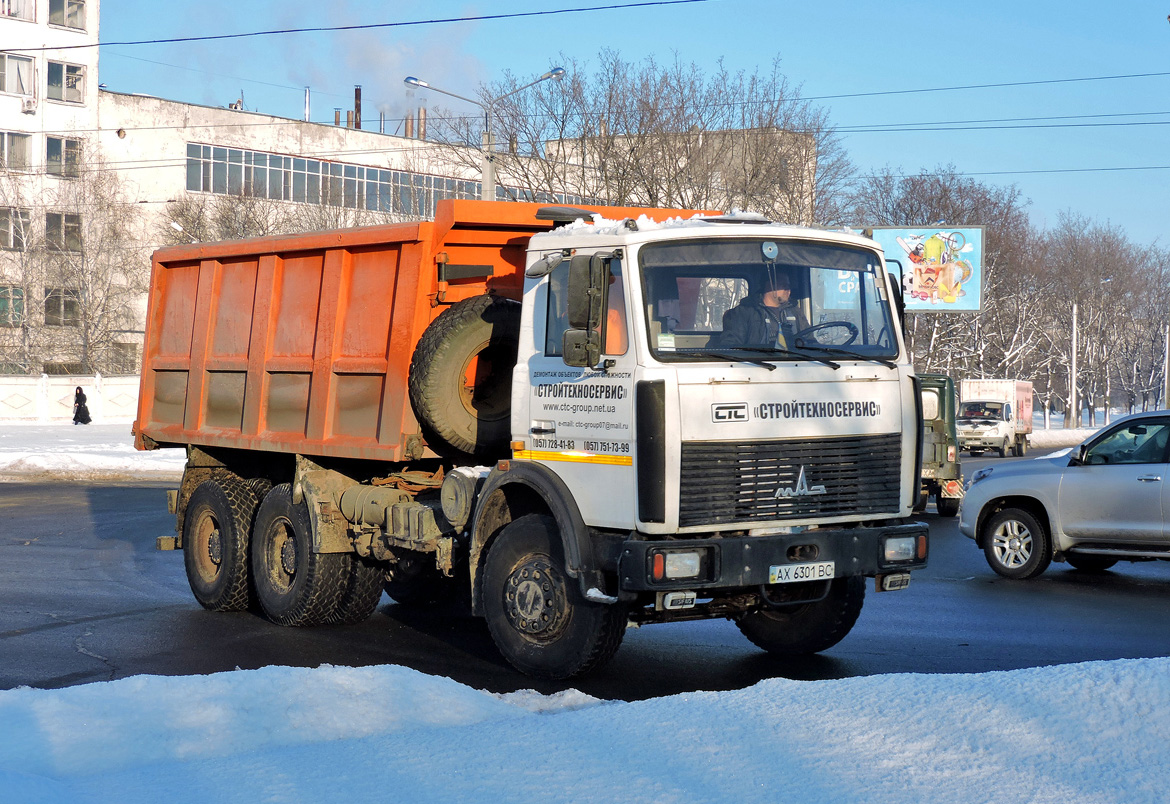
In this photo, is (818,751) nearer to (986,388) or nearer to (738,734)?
(738,734)

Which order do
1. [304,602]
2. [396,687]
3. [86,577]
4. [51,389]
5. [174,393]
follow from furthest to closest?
[51,389], [86,577], [174,393], [304,602], [396,687]

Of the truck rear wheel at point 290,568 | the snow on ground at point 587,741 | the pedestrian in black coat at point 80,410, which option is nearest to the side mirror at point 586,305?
the snow on ground at point 587,741

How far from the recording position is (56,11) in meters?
60.2

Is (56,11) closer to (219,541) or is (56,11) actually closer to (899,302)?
(219,541)

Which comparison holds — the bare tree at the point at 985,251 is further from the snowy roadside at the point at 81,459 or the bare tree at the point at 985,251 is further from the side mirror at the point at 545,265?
the side mirror at the point at 545,265

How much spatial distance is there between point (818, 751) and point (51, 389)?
156 ft

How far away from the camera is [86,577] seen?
1217cm

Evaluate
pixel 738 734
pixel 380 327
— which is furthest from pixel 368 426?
pixel 738 734

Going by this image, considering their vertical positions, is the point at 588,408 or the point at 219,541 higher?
the point at 588,408

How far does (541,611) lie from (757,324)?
2058 millimetres

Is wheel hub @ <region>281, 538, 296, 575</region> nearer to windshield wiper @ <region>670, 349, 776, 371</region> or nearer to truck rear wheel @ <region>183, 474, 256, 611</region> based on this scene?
truck rear wheel @ <region>183, 474, 256, 611</region>

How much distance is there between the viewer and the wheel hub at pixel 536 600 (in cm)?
722

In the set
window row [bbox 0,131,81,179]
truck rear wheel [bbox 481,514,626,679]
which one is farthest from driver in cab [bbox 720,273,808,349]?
window row [bbox 0,131,81,179]

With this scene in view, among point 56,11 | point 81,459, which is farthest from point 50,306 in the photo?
point 81,459
